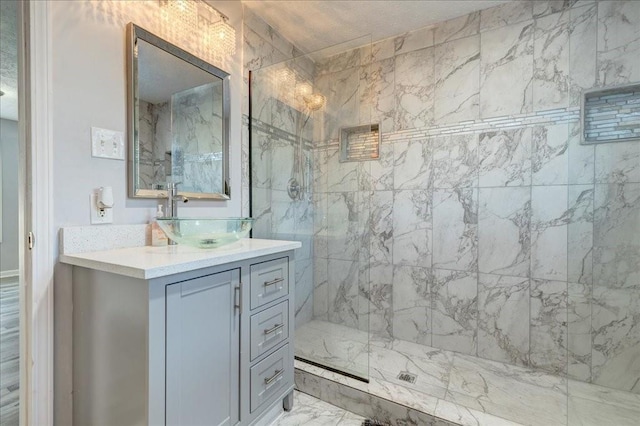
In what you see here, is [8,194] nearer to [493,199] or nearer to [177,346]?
[177,346]

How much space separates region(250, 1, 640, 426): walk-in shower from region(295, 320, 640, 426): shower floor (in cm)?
1

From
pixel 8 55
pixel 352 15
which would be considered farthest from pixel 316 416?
pixel 8 55

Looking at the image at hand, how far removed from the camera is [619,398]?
1603mm

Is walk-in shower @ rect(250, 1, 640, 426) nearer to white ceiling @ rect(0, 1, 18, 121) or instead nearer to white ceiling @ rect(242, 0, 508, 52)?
white ceiling @ rect(242, 0, 508, 52)

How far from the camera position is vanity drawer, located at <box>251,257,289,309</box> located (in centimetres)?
131

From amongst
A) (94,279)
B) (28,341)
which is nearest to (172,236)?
(94,279)

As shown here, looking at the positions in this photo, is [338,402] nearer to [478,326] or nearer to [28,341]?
[478,326]

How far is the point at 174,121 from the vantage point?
5.16ft

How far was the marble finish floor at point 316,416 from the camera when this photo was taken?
152 centimetres

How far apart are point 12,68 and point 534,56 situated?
4131 millimetres

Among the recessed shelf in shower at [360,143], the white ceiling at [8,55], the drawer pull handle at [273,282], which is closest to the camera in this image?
the drawer pull handle at [273,282]

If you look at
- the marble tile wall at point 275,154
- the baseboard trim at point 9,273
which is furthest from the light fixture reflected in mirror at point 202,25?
the baseboard trim at point 9,273

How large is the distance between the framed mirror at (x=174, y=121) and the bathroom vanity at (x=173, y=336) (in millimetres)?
419

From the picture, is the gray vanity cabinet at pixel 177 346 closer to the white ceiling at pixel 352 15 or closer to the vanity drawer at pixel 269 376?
the vanity drawer at pixel 269 376
